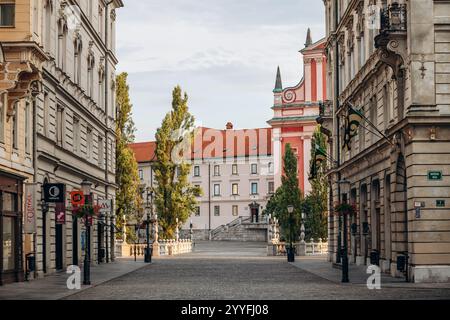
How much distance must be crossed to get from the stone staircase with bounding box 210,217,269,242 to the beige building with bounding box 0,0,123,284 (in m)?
65.3

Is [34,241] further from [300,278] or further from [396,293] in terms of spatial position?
[396,293]

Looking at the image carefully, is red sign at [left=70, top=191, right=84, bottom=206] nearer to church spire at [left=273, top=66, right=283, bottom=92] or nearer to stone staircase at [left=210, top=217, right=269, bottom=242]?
church spire at [left=273, top=66, right=283, bottom=92]

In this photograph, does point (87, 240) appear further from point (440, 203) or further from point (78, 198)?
point (440, 203)

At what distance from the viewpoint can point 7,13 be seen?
33219 millimetres

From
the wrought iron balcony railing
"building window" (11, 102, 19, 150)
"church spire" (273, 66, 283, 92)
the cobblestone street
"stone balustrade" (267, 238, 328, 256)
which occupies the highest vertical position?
"church spire" (273, 66, 283, 92)

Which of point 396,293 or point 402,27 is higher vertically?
point 402,27

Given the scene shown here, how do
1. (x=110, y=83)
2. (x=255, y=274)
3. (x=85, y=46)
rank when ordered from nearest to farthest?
1. (x=255, y=274)
2. (x=85, y=46)
3. (x=110, y=83)

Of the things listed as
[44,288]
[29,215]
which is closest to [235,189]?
[29,215]

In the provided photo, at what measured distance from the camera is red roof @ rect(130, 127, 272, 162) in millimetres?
135500

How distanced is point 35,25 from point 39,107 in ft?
15.6

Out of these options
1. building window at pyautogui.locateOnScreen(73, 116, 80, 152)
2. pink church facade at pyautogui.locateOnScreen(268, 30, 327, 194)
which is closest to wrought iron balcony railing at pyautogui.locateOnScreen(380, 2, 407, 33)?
building window at pyautogui.locateOnScreen(73, 116, 80, 152)

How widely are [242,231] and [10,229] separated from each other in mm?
93801

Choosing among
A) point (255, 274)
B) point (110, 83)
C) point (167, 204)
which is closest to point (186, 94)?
point (167, 204)

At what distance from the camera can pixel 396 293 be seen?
89.2 ft
